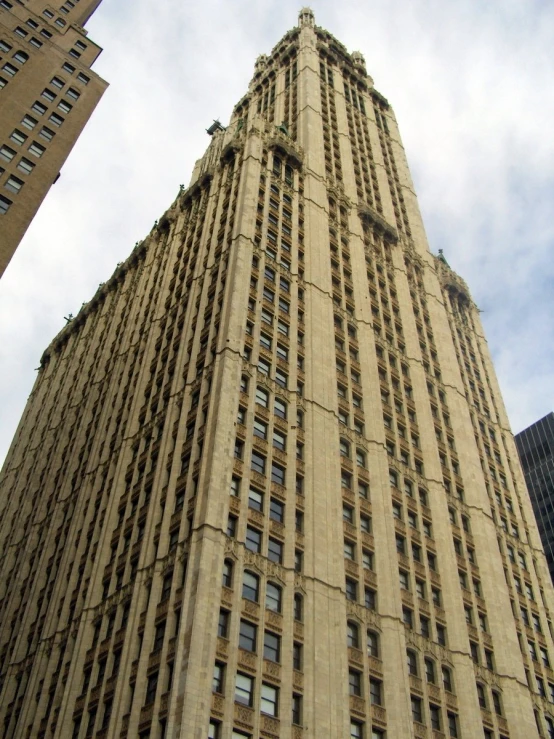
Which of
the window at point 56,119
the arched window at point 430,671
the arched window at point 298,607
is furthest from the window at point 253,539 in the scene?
the window at point 56,119

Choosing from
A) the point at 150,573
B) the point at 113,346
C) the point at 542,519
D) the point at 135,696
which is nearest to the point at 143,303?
the point at 113,346

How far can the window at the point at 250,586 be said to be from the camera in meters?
42.5

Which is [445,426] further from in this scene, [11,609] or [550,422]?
[550,422]

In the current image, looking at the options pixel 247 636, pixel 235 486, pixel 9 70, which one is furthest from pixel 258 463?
pixel 9 70

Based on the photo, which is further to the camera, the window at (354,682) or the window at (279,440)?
the window at (279,440)

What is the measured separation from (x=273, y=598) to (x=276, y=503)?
6.54 m

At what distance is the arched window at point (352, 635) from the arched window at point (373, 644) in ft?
2.88

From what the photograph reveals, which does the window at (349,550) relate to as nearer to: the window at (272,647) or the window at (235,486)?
the window at (235,486)

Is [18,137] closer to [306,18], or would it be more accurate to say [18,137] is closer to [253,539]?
[253,539]

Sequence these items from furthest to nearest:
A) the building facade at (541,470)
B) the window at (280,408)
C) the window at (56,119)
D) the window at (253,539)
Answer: the building facade at (541,470) → the window at (56,119) → the window at (280,408) → the window at (253,539)

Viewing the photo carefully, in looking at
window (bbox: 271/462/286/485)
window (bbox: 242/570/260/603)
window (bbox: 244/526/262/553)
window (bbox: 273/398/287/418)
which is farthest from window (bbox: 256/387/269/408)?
window (bbox: 242/570/260/603)

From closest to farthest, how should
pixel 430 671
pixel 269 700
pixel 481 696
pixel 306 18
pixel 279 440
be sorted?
pixel 269 700 → pixel 430 671 → pixel 481 696 → pixel 279 440 → pixel 306 18

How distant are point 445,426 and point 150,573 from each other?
34527 mm

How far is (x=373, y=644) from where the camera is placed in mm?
47594
